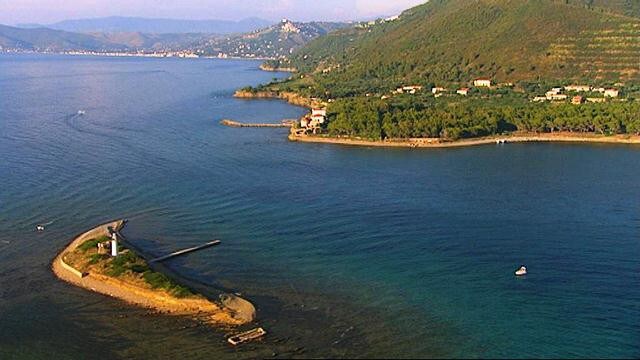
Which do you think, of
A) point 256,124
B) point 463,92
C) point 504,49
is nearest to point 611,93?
point 463,92

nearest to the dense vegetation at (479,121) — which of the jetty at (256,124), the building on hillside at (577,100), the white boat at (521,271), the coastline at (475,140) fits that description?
the coastline at (475,140)

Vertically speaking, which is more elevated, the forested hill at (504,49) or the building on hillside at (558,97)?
the forested hill at (504,49)

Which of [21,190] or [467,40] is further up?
[467,40]

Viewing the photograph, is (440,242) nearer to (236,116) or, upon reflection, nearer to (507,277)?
(507,277)

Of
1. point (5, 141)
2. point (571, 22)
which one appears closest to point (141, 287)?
point (5, 141)

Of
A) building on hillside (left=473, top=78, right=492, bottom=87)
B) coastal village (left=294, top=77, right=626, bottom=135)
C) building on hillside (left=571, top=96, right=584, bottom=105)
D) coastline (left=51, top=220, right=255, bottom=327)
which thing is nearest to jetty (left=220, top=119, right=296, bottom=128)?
coastal village (left=294, top=77, right=626, bottom=135)

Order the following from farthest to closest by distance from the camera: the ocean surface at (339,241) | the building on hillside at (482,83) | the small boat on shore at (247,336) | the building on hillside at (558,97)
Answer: the building on hillside at (482,83)
the building on hillside at (558,97)
the ocean surface at (339,241)
the small boat on shore at (247,336)

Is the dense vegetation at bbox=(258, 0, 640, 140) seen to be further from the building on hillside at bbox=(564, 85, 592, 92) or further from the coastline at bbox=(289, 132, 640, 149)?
the building on hillside at bbox=(564, 85, 592, 92)

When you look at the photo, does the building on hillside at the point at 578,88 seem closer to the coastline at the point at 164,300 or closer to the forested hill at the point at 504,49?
the forested hill at the point at 504,49
